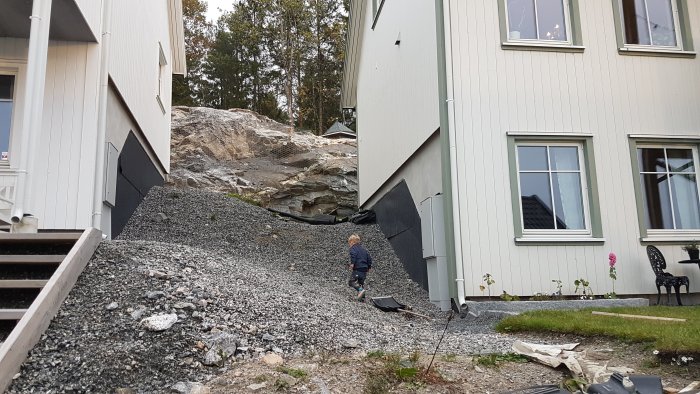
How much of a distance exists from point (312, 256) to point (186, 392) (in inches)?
277

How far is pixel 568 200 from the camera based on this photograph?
324 inches

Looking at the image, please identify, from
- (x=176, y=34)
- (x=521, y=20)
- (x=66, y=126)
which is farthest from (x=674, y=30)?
(x=176, y=34)

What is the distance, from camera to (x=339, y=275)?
9875mm

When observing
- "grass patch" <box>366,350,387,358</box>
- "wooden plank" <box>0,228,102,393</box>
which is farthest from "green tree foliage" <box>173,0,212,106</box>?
"grass patch" <box>366,350,387,358</box>

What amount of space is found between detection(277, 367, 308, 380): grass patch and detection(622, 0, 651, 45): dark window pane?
7.88 metres

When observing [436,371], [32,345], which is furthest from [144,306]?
[436,371]

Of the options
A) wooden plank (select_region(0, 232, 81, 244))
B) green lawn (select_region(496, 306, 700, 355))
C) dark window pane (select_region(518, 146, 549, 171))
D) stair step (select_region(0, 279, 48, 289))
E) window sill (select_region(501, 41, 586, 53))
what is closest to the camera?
green lawn (select_region(496, 306, 700, 355))

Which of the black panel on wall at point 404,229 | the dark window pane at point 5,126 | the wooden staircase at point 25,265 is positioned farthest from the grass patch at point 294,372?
the dark window pane at point 5,126

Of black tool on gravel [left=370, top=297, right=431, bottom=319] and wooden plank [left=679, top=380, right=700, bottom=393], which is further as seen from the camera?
black tool on gravel [left=370, top=297, right=431, bottom=319]

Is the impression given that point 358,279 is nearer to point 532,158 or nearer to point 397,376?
point 532,158

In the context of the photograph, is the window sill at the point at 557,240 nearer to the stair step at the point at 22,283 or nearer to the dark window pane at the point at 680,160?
the dark window pane at the point at 680,160

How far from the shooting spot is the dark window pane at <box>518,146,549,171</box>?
26.9 feet

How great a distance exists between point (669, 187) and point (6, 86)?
10.1 m

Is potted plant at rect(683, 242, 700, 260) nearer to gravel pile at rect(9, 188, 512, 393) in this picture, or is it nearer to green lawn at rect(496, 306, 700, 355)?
green lawn at rect(496, 306, 700, 355)
